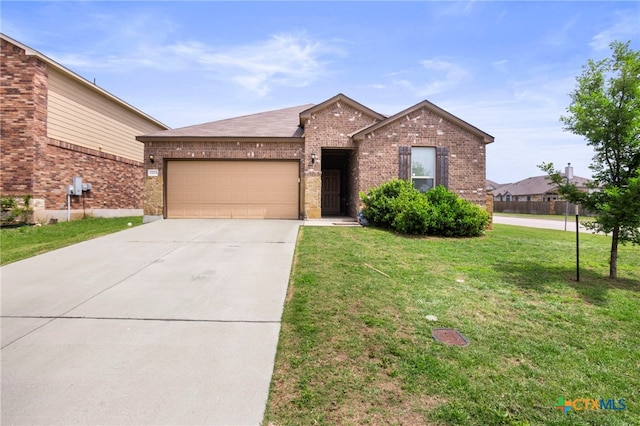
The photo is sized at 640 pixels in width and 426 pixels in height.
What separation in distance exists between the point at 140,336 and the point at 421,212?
791 cm

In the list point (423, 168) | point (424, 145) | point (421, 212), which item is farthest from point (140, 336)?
point (424, 145)

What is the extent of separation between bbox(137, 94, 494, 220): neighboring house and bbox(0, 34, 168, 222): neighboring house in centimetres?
394

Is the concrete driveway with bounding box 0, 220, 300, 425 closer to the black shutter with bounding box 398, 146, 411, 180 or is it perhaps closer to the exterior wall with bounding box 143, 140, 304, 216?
the exterior wall with bounding box 143, 140, 304, 216

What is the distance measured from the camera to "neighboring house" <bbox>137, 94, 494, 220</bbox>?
12.0 m

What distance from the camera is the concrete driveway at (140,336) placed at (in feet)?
8.23

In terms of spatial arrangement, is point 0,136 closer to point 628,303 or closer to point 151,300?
point 151,300

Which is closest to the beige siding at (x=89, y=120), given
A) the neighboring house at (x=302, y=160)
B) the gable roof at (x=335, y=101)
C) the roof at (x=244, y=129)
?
the roof at (x=244, y=129)

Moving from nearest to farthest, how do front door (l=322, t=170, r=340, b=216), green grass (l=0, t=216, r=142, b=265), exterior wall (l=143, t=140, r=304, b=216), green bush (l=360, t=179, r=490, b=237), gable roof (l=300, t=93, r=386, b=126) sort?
green grass (l=0, t=216, r=142, b=265) < green bush (l=360, t=179, r=490, b=237) < gable roof (l=300, t=93, r=386, b=126) < exterior wall (l=143, t=140, r=304, b=216) < front door (l=322, t=170, r=340, b=216)

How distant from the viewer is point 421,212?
9.39 metres

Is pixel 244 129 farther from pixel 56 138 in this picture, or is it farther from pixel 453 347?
pixel 453 347

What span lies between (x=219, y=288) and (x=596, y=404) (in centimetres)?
478

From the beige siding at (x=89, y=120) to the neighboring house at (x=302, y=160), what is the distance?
4.18 metres

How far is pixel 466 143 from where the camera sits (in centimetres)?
1212

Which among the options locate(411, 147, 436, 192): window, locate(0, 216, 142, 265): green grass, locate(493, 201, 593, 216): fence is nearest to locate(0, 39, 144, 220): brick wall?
locate(0, 216, 142, 265): green grass
